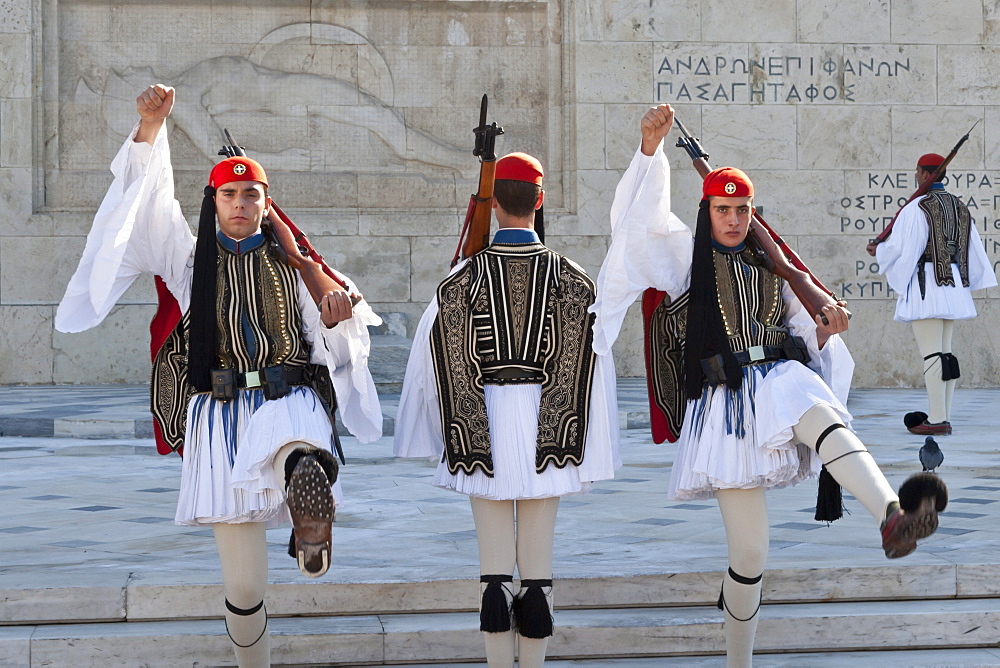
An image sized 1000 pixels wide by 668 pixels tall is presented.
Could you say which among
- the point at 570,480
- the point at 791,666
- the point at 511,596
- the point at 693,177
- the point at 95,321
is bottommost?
the point at 791,666

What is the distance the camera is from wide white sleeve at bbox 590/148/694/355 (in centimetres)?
383

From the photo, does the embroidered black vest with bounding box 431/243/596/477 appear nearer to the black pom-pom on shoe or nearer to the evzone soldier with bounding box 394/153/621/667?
the evzone soldier with bounding box 394/153/621/667

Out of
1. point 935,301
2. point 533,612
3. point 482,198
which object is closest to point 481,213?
point 482,198

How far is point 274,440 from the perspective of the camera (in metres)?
3.50

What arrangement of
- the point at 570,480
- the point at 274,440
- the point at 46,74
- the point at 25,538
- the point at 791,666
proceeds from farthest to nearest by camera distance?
the point at 46,74
the point at 25,538
the point at 791,666
the point at 570,480
the point at 274,440

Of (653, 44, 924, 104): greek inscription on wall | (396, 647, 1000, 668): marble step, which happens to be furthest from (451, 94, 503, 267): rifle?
(653, 44, 924, 104): greek inscription on wall

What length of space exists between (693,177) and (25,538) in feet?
30.6

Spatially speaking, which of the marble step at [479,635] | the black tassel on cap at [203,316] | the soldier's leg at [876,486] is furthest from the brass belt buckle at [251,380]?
the soldier's leg at [876,486]

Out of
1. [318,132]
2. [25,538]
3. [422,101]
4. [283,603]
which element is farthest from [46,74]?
[283,603]

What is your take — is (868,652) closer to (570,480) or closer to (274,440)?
(570,480)

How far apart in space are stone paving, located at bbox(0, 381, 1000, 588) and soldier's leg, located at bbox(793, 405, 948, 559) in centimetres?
117

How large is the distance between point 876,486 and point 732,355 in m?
0.65

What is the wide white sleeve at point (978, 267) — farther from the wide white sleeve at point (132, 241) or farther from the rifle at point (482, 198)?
the wide white sleeve at point (132, 241)

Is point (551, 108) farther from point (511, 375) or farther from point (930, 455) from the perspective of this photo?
point (511, 375)
